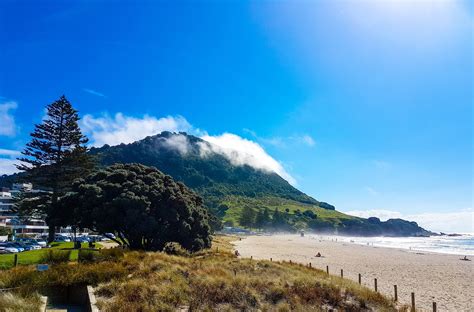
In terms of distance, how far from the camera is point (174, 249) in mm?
25031

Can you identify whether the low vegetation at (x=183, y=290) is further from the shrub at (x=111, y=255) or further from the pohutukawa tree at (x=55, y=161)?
the pohutukawa tree at (x=55, y=161)

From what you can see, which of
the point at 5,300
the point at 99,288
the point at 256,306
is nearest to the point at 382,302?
the point at 256,306

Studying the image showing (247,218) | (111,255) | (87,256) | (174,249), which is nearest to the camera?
(87,256)

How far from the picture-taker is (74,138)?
38.9 m

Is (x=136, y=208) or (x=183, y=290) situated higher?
(x=136, y=208)

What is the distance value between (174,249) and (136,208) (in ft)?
16.0

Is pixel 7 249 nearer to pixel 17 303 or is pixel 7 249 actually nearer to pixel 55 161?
pixel 55 161

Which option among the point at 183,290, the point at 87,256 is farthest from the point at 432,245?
the point at 183,290

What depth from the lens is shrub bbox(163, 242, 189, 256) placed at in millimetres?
24062

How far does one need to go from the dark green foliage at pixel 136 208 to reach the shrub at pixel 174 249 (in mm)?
500

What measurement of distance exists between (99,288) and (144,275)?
2.32 m

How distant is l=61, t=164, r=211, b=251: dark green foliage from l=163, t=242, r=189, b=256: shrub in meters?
0.50

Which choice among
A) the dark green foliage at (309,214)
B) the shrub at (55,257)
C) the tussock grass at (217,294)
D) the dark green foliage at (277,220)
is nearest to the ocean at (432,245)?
the dark green foliage at (277,220)

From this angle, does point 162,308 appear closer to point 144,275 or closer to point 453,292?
point 144,275
